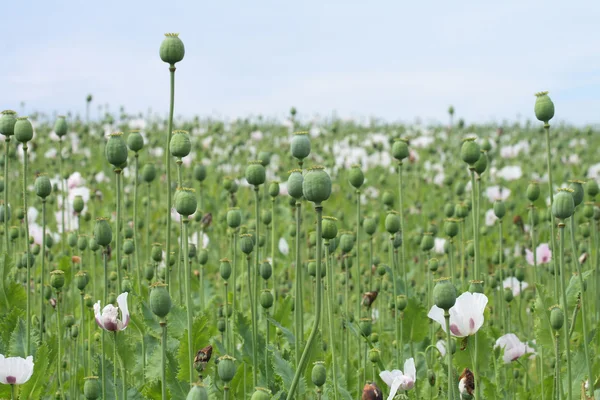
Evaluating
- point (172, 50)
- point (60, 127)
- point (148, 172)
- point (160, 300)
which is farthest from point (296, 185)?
point (60, 127)

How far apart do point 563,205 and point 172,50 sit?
1102 millimetres

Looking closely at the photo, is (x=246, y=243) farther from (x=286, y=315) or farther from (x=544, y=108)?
(x=544, y=108)

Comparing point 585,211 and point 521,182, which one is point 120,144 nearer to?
point 585,211

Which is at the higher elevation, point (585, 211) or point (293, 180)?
point (293, 180)

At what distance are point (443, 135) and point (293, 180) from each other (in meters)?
10.3

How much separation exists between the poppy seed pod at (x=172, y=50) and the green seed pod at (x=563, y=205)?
3.48 feet

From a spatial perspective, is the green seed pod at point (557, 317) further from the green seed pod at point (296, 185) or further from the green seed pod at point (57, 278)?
the green seed pod at point (57, 278)

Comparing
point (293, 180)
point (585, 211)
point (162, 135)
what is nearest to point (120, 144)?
point (293, 180)

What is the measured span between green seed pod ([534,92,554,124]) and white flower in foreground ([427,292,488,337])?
1.82 feet

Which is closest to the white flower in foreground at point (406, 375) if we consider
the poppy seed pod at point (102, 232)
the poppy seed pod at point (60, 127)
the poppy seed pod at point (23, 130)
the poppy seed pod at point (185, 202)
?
the poppy seed pod at point (185, 202)

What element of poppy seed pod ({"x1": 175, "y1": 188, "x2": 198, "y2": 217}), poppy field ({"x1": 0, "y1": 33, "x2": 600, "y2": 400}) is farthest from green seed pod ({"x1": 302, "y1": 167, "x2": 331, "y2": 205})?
poppy seed pod ({"x1": 175, "y1": 188, "x2": 198, "y2": 217})

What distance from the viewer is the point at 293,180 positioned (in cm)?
163

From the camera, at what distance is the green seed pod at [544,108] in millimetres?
2012

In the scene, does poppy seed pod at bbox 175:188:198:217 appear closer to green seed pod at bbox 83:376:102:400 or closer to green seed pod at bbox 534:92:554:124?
green seed pod at bbox 83:376:102:400
